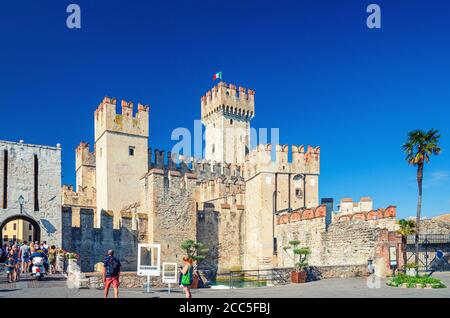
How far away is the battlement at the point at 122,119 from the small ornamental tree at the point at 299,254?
16135 millimetres

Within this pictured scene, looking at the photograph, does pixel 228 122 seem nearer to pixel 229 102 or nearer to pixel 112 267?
pixel 229 102

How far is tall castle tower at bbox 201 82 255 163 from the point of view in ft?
229

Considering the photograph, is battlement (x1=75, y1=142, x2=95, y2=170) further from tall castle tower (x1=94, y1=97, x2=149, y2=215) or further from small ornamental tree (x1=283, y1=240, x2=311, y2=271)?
small ornamental tree (x1=283, y1=240, x2=311, y2=271)

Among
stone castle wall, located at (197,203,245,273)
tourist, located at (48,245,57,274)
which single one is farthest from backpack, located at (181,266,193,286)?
stone castle wall, located at (197,203,245,273)

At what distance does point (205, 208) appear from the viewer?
44562 mm

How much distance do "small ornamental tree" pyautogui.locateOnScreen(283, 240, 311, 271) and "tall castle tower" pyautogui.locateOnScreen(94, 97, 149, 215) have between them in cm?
1402

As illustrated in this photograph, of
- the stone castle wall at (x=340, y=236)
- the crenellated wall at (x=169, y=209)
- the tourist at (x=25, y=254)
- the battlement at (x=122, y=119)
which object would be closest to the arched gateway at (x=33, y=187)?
the tourist at (x=25, y=254)

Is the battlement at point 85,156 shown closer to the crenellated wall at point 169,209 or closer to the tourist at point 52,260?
the crenellated wall at point 169,209

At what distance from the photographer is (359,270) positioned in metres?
29.9

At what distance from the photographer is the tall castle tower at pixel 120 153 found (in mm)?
44125

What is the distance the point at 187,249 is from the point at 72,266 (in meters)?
17.3

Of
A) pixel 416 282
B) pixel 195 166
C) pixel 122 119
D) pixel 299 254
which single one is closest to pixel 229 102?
pixel 195 166

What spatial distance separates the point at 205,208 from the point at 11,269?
23.8 m
